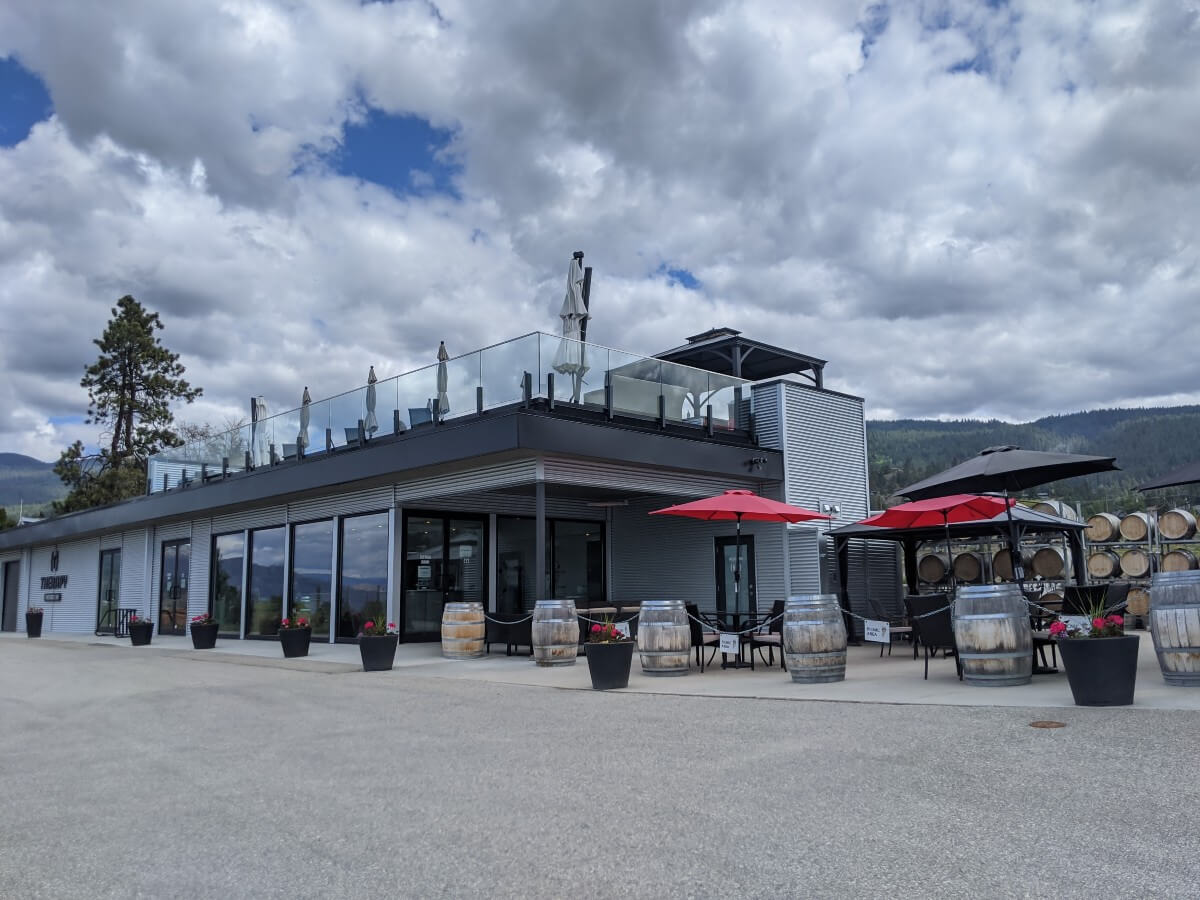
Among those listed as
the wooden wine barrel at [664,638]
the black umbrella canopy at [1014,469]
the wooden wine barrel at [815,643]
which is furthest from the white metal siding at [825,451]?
the wooden wine barrel at [815,643]

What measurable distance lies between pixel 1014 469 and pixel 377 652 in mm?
8019

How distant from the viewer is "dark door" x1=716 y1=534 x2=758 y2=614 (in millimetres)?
16188

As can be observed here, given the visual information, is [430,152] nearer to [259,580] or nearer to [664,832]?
[259,580]

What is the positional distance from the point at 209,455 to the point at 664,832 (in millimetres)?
19132

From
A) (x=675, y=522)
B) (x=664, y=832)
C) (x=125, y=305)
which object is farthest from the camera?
(x=125, y=305)

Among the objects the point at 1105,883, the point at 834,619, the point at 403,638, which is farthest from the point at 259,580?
the point at 1105,883

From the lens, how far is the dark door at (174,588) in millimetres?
22006

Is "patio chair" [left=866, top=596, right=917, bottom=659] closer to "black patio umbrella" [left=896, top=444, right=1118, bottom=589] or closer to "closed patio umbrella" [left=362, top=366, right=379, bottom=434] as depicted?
"black patio umbrella" [left=896, top=444, right=1118, bottom=589]

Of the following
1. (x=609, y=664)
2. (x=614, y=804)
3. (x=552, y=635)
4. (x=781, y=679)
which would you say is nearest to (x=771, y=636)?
(x=781, y=679)

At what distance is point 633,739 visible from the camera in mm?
6352

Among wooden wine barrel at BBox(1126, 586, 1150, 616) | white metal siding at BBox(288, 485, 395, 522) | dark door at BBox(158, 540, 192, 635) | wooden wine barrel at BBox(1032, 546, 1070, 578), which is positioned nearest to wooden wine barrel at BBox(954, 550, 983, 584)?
wooden wine barrel at BBox(1032, 546, 1070, 578)

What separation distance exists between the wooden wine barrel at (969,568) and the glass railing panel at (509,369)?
9.86m

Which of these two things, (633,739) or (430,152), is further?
(430,152)

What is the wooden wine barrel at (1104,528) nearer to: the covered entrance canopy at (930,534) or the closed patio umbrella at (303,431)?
the covered entrance canopy at (930,534)
